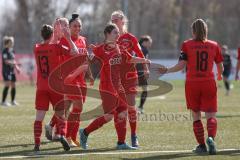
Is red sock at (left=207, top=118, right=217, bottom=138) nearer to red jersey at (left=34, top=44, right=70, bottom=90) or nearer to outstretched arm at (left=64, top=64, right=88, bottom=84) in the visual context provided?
outstretched arm at (left=64, top=64, right=88, bottom=84)

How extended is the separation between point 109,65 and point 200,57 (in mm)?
1580

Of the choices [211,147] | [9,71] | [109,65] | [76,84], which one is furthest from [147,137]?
[9,71]

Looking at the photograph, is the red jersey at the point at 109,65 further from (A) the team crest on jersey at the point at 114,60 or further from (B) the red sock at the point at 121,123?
(B) the red sock at the point at 121,123

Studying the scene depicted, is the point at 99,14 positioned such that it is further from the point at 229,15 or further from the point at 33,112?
the point at 33,112

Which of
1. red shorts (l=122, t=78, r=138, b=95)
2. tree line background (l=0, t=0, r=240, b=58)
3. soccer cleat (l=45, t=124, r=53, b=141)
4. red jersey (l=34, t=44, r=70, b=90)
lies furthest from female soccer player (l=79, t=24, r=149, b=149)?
tree line background (l=0, t=0, r=240, b=58)

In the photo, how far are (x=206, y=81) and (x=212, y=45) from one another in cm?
57

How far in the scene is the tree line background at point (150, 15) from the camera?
72250 millimetres

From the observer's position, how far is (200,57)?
11336 millimetres

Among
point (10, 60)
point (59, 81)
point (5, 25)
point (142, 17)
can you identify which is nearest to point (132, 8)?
point (142, 17)

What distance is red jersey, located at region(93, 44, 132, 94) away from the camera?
1197 cm

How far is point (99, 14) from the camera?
265ft

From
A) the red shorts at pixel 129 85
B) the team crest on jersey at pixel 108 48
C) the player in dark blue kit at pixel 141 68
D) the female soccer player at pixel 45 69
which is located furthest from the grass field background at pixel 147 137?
the team crest on jersey at pixel 108 48

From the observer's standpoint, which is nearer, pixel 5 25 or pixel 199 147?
pixel 199 147

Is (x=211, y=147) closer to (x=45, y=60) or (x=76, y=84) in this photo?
(x=76, y=84)
